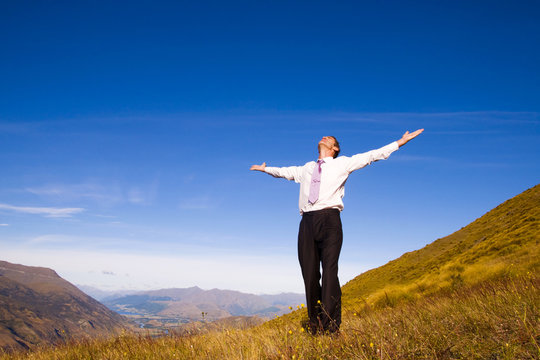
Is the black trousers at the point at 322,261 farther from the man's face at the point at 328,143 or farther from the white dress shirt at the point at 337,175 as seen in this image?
the man's face at the point at 328,143

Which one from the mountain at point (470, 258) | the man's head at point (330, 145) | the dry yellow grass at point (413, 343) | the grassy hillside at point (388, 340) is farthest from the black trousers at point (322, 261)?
the mountain at point (470, 258)

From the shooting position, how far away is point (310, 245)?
513cm

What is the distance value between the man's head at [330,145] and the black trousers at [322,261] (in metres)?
1.06

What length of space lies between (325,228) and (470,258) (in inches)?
1102

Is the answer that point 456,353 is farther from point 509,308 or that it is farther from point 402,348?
point 509,308

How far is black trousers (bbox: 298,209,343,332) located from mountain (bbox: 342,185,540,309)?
33.1 feet

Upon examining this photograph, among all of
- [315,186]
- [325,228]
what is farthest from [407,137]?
[325,228]

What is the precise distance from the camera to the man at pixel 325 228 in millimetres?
4930

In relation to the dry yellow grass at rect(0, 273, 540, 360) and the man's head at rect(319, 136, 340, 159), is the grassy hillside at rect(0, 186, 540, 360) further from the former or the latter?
the man's head at rect(319, 136, 340, 159)

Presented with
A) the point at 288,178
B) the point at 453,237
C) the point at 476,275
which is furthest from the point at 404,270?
the point at 288,178

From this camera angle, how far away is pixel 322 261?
508cm

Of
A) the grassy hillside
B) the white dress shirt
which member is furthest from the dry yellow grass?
the white dress shirt

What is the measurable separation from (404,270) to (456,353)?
1765 inches

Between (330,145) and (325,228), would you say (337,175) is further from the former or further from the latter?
(325,228)
